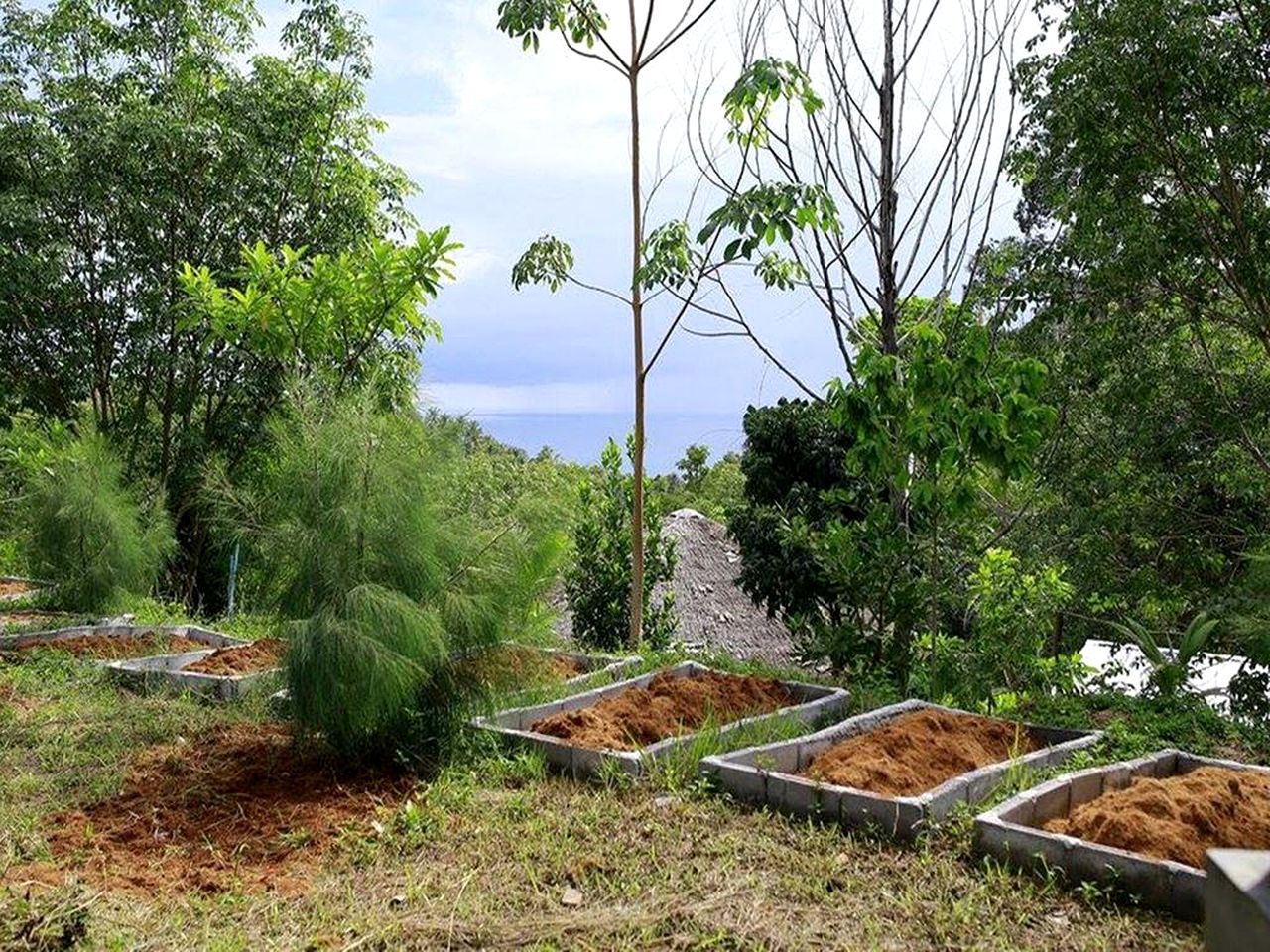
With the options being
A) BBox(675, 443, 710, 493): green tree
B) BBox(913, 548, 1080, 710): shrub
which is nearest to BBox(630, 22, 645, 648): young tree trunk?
BBox(913, 548, 1080, 710): shrub

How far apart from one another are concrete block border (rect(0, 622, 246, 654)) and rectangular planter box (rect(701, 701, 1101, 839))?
380cm

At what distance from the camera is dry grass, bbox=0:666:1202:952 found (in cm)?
300

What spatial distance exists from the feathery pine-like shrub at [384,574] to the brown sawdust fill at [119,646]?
94.5 inches

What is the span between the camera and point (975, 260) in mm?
7160

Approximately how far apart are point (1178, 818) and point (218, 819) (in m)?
3.14

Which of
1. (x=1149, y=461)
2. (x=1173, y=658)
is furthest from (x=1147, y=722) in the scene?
(x=1149, y=461)

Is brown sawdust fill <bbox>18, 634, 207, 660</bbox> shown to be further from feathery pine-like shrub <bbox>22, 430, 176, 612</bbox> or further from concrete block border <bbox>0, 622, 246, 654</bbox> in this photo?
feathery pine-like shrub <bbox>22, 430, 176, 612</bbox>

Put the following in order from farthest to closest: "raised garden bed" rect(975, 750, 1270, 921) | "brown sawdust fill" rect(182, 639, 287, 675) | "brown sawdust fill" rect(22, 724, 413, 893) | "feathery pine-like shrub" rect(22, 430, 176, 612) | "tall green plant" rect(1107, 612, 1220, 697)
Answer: "feathery pine-like shrub" rect(22, 430, 176, 612) → "brown sawdust fill" rect(182, 639, 287, 675) → "tall green plant" rect(1107, 612, 1220, 697) → "brown sawdust fill" rect(22, 724, 413, 893) → "raised garden bed" rect(975, 750, 1270, 921)

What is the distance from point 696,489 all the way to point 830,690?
47.3ft

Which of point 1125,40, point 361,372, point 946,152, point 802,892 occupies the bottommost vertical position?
point 802,892

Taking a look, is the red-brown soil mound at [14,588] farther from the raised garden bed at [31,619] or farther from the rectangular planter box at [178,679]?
the rectangular planter box at [178,679]

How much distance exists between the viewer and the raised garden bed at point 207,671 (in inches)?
224

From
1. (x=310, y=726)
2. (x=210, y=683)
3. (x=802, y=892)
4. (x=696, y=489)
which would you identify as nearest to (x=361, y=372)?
(x=210, y=683)

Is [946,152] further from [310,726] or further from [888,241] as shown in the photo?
[310,726]
